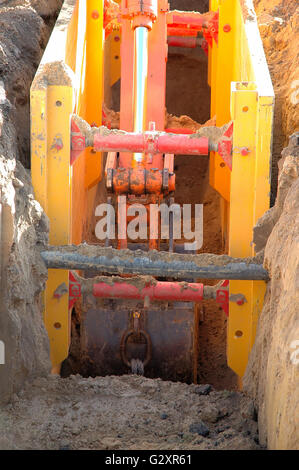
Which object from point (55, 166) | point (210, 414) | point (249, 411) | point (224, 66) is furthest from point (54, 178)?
point (224, 66)

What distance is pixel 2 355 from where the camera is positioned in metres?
3.70

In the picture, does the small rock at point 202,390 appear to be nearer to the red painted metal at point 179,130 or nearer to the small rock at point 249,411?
the small rock at point 249,411

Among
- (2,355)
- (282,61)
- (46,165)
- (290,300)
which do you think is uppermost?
(282,61)

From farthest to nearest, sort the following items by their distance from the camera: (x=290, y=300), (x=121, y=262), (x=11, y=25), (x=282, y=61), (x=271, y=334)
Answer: (x=282, y=61), (x=11, y=25), (x=121, y=262), (x=271, y=334), (x=290, y=300)

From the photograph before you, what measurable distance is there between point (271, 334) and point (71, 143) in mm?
1906

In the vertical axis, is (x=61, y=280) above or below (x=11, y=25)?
below

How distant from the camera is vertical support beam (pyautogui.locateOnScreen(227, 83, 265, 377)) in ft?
15.6

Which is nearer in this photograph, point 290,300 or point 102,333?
point 290,300

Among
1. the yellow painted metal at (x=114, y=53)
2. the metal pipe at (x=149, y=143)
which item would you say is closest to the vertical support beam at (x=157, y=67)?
the metal pipe at (x=149, y=143)

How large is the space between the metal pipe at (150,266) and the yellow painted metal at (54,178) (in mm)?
301

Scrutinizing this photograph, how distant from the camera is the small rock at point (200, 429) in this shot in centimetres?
364

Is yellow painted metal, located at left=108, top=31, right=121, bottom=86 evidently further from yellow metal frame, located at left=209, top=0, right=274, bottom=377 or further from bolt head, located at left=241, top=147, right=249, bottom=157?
bolt head, located at left=241, top=147, right=249, bottom=157

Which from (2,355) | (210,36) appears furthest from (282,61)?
(2,355)

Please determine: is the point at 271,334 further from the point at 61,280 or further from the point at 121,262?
the point at 61,280
